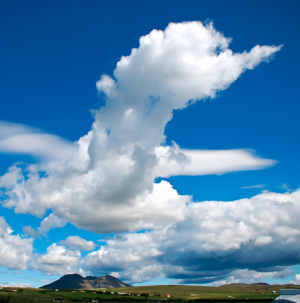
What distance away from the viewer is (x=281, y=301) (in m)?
86.6

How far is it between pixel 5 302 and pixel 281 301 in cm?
16792

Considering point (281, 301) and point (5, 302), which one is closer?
point (281, 301)

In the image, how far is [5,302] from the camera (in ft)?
608
